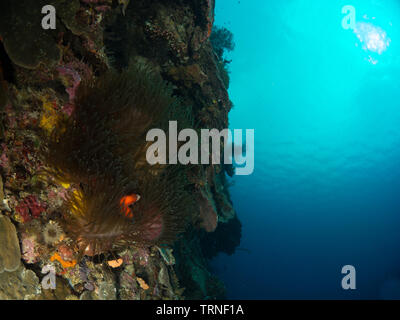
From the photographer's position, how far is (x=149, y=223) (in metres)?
2.70

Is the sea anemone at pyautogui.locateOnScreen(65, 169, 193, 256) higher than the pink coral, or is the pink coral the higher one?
the sea anemone at pyautogui.locateOnScreen(65, 169, 193, 256)

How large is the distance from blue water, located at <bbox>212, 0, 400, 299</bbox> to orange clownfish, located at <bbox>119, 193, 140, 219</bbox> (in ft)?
94.0

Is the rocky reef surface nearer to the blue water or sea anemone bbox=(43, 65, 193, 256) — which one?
sea anemone bbox=(43, 65, 193, 256)

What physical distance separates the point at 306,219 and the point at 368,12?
108 feet

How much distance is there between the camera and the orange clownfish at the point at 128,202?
2.47 metres

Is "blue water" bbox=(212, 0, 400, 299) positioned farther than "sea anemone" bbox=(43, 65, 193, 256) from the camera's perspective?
Yes

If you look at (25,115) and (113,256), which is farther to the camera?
(113,256)

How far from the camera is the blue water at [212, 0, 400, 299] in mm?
31203

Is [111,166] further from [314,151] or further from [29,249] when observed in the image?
[314,151]

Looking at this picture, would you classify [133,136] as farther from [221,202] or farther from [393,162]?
[393,162]

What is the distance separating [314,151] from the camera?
3709 centimetres

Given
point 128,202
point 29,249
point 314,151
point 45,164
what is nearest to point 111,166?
point 128,202

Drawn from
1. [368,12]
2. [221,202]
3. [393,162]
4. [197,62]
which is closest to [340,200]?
[393,162]

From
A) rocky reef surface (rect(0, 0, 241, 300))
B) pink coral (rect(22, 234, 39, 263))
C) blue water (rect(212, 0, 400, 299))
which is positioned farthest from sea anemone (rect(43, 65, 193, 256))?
blue water (rect(212, 0, 400, 299))
